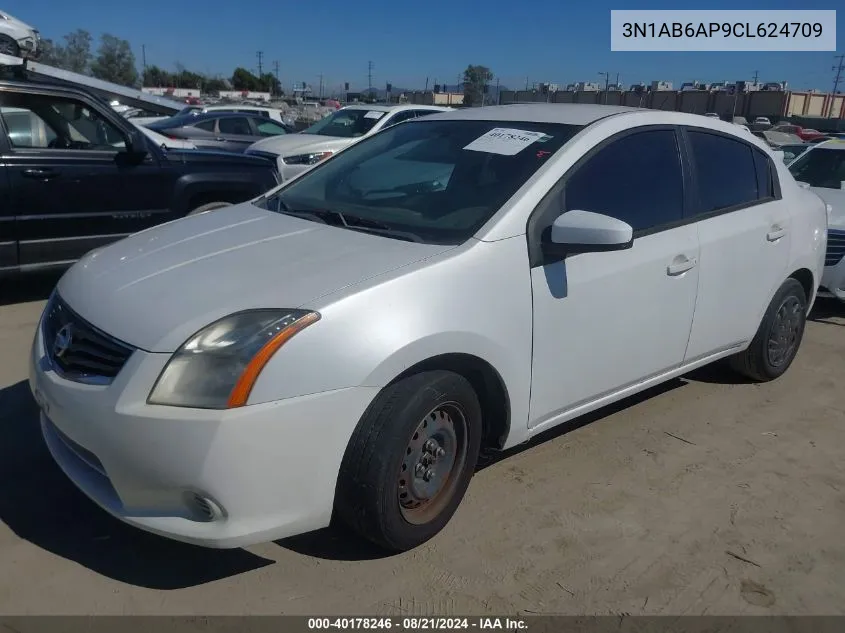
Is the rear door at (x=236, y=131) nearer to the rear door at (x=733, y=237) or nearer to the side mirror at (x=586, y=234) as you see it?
the rear door at (x=733, y=237)

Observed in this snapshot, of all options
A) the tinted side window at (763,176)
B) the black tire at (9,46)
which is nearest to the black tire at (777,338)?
the tinted side window at (763,176)

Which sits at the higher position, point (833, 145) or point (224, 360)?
point (833, 145)

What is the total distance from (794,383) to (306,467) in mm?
3823

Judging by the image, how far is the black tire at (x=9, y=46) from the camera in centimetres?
717

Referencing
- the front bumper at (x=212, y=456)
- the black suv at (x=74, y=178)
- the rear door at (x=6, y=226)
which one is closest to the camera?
the front bumper at (x=212, y=456)

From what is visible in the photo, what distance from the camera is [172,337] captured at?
240cm

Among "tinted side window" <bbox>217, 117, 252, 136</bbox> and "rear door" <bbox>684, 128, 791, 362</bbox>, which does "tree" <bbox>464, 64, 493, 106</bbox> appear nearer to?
"tinted side window" <bbox>217, 117, 252, 136</bbox>

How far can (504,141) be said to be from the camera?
3492 millimetres

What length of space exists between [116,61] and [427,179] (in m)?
70.5

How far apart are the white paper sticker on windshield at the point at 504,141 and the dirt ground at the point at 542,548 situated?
151 cm

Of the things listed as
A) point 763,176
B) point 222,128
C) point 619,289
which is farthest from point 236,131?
point 619,289

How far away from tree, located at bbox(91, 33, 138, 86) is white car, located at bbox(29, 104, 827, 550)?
6623 centimetres

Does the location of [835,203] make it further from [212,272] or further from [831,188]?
[212,272]

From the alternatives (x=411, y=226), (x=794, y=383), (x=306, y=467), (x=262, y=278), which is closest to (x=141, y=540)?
(x=306, y=467)
